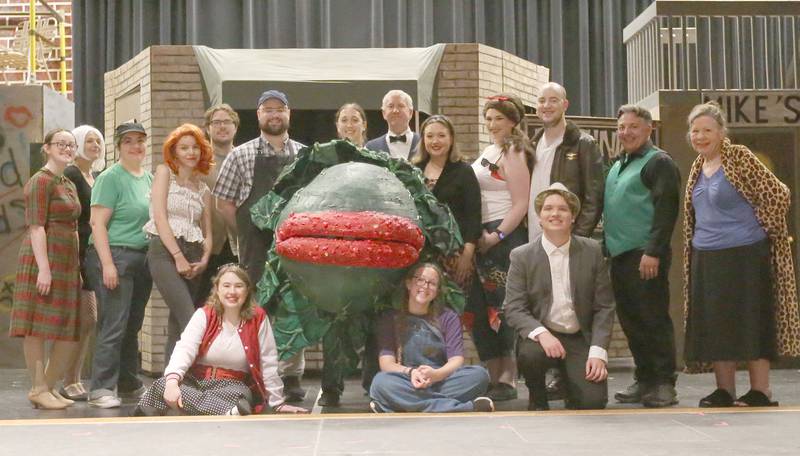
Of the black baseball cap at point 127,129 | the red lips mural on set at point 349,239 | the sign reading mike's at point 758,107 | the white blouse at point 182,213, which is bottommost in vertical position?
the red lips mural on set at point 349,239

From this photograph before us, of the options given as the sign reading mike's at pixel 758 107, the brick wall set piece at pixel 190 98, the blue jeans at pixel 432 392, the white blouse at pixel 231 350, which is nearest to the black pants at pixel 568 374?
the blue jeans at pixel 432 392

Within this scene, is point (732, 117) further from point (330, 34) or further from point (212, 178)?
point (330, 34)

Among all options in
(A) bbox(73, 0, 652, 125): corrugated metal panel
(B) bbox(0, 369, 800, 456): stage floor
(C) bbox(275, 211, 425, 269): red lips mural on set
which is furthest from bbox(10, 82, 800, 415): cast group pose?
(A) bbox(73, 0, 652, 125): corrugated metal panel

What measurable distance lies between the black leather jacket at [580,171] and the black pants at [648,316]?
27cm

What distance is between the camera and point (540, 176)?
5.75 m

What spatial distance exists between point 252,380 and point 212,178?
120 cm

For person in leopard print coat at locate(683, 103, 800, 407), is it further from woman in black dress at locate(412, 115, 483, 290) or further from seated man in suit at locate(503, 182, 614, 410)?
woman in black dress at locate(412, 115, 483, 290)

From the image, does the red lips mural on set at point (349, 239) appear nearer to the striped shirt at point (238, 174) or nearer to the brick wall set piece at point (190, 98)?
the striped shirt at point (238, 174)

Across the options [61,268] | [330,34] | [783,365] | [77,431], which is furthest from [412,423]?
[330,34]

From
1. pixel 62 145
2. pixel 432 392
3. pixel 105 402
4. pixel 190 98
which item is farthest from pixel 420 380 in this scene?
pixel 190 98

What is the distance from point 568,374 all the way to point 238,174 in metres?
1.78

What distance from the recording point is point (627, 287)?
565 centimetres

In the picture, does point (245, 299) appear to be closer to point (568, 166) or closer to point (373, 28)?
point (568, 166)

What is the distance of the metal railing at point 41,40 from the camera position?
30.9 ft
